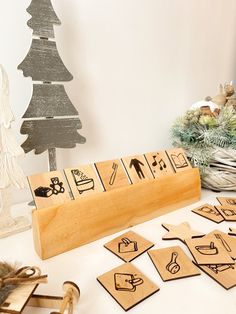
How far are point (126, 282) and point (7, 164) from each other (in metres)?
0.27

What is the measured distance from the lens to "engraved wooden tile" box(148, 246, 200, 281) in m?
0.34

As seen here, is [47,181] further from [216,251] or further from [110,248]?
[216,251]

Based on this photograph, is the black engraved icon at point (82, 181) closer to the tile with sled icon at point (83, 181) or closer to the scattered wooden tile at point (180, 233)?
the tile with sled icon at point (83, 181)

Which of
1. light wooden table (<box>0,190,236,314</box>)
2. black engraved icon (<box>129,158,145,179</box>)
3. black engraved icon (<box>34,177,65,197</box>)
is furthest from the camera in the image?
black engraved icon (<box>129,158,145,179</box>)

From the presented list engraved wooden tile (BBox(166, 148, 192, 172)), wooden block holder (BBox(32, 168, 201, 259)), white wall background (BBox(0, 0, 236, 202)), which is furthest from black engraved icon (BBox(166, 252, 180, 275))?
white wall background (BBox(0, 0, 236, 202))

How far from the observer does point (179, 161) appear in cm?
57

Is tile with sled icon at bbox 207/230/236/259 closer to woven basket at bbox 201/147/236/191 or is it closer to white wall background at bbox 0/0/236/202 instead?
woven basket at bbox 201/147/236/191

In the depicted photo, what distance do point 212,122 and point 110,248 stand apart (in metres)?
0.39

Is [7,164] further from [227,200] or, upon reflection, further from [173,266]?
[227,200]

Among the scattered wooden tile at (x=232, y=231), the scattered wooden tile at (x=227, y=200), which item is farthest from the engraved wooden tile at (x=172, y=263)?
the scattered wooden tile at (x=227, y=200)

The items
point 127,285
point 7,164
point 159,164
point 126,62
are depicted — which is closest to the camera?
point 127,285

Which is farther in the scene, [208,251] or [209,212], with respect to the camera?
[209,212]

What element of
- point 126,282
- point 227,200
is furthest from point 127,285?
point 227,200

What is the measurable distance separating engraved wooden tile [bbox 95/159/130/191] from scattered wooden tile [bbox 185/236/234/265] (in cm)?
15
